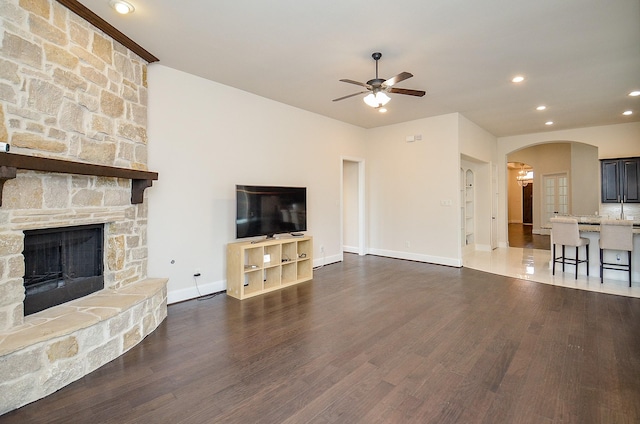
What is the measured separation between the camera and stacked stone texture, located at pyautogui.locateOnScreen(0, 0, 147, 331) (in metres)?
2.24

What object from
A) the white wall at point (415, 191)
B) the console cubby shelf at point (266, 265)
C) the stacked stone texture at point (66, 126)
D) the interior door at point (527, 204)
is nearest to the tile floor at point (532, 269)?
the white wall at point (415, 191)

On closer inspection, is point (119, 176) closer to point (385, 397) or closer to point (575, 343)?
point (385, 397)

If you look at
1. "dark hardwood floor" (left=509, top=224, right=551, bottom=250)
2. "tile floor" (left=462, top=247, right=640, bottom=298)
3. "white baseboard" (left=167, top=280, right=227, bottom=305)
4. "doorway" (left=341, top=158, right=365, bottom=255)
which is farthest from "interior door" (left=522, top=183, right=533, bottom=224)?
"white baseboard" (left=167, top=280, right=227, bottom=305)

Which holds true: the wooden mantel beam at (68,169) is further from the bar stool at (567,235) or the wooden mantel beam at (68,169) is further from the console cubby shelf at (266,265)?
the bar stool at (567,235)

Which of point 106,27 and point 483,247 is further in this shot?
point 483,247

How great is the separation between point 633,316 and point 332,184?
4.66 metres

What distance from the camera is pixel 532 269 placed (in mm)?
5785

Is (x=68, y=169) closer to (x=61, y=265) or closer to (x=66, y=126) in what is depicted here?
(x=66, y=126)

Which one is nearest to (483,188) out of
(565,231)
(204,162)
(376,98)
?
(565,231)

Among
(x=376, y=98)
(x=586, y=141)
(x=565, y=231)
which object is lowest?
(x=565, y=231)

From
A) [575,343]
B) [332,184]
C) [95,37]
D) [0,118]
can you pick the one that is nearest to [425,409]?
[575,343]

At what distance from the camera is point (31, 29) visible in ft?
7.80

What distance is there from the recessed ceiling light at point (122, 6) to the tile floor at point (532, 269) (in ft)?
20.5

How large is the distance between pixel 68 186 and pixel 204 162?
68.2 inches
